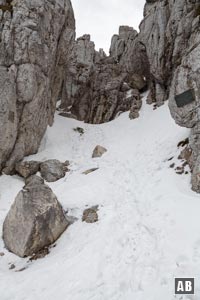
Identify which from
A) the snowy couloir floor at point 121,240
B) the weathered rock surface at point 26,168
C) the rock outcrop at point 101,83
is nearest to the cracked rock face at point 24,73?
the weathered rock surface at point 26,168

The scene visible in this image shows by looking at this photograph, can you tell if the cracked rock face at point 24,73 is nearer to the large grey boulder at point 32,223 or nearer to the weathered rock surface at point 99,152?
the weathered rock surface at point 99,152

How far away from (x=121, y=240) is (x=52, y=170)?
39.9ft

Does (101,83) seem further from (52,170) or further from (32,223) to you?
(32,223)

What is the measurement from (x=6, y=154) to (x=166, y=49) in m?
24.4

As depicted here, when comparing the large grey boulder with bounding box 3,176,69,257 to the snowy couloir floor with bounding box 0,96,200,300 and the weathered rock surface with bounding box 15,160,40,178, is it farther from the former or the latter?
the weathered rock surface with bounding box 15,160,40,178

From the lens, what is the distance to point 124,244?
1066 cm

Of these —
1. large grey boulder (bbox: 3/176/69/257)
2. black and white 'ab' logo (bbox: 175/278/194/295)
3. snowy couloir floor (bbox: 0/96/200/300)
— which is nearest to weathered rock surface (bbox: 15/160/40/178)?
snowy couloir floor (bbox: 0/96/200/300)

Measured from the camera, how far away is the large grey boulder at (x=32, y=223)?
11977 millimetres

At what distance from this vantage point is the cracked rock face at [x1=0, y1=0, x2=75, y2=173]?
2219 cm

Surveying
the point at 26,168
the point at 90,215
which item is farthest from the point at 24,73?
the point at 90,215

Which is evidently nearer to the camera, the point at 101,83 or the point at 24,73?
the point at 24,73

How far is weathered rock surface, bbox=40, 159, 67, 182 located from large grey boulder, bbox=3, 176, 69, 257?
7619 mm

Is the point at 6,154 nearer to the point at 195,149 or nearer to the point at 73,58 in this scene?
the point at 195,149

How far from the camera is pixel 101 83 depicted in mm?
44344
